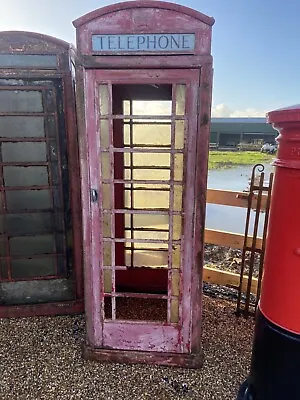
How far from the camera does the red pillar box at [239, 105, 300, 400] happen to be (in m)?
1.55

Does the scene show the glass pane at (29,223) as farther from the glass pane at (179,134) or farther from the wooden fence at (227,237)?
the wooden fence at (227,237)

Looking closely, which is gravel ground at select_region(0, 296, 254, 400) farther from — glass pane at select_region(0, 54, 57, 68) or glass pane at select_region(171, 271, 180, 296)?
glass pane at select_region(0, 54, 57, 68)

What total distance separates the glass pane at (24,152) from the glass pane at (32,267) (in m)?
1.02

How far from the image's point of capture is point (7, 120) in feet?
10.3

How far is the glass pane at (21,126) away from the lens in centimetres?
316

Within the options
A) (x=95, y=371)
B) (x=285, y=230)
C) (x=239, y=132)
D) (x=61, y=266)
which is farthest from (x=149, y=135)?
(x=239, y=132)

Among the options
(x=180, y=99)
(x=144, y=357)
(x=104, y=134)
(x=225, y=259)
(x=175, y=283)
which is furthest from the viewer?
(x=225, y=259)

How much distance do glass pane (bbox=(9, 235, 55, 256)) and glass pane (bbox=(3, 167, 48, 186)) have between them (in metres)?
0.55

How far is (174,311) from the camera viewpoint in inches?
106

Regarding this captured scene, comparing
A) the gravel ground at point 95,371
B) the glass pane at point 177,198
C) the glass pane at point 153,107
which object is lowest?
the gravel ground at point 95,371

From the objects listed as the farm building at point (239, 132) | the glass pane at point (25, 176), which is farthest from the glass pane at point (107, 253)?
the farm building at point (239, 132)

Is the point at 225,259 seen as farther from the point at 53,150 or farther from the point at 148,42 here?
the point at 148,42

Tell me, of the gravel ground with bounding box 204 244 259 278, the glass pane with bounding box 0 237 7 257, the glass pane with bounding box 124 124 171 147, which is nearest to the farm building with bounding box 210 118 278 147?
the gravel ground with bounding box 204 244 259 278

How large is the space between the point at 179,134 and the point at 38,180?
1598 millimetres
